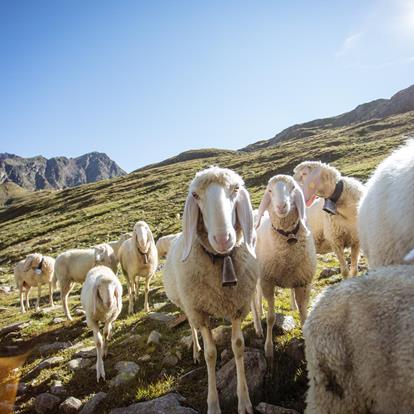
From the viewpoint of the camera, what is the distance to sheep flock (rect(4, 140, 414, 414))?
2.29m

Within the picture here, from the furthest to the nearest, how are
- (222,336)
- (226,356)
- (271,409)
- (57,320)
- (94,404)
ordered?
(57,320), (222,336), (226,356), (94,404), (271,409)

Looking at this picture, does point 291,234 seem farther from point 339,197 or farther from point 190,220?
point 339,197

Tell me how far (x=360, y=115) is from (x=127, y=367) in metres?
161

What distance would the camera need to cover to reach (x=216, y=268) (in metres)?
4.74

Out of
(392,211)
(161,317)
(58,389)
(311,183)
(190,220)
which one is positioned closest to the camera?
(392,211)

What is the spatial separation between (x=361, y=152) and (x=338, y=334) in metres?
61.1

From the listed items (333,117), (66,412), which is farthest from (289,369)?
(333,117)

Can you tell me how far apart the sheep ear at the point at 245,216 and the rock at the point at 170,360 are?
9.14ft

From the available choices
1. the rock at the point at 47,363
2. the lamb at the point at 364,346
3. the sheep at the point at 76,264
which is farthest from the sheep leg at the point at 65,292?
the lamb at the point at 364,346

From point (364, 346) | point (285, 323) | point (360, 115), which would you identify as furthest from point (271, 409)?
point (360, 115)

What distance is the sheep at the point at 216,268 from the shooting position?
441 cm

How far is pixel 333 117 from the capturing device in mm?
163750

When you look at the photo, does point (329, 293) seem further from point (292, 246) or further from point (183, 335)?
point (183, 335)

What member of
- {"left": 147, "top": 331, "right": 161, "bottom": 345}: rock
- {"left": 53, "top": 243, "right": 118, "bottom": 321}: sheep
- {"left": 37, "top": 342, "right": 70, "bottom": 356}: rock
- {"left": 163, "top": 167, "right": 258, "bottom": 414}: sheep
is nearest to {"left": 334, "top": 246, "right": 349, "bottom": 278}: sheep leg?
{"left": 163, "top": 167, "right": 258, "bottom": 414}: sheep
